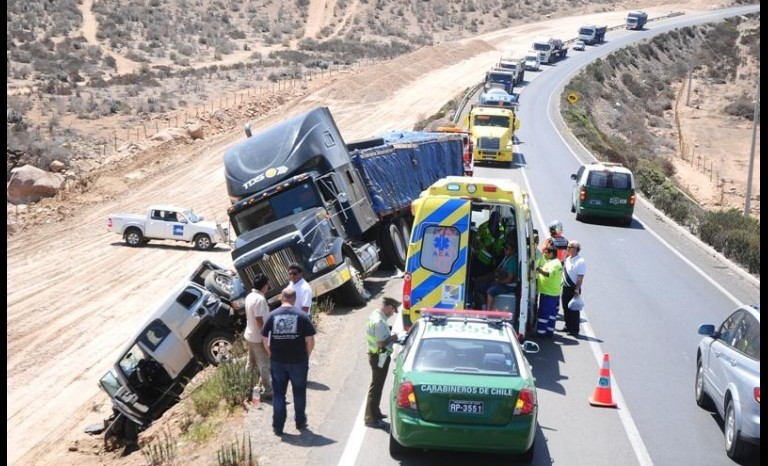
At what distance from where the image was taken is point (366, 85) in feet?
216

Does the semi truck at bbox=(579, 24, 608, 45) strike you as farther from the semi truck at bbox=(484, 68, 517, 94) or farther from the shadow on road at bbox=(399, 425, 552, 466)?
the shadow on road at bbox=(399, 425, 552, 466)

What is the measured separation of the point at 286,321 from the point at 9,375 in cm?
1292

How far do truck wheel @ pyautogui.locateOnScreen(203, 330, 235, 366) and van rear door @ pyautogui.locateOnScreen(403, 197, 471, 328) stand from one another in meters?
4.33

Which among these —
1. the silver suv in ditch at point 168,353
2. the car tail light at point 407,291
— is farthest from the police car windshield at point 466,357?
the silver suv in ditch at point 168,353

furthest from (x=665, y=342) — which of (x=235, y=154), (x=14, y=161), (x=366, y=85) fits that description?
(x=366, y=85)

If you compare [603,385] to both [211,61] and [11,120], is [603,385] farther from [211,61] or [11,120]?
[211,61]

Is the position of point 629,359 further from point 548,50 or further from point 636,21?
point 636,21

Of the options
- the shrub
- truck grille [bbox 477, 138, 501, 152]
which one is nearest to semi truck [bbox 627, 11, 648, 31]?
truck grille [bbox 477, 138, 501, 152]

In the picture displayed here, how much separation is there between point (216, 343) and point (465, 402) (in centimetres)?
822

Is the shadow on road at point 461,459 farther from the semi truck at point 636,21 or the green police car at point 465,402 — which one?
the semi truck at point 636,21

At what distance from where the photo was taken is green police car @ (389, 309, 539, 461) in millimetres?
9953

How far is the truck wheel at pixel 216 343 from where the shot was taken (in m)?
17.1

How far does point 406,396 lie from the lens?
10125 mm

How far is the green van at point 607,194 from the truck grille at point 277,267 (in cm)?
1343
